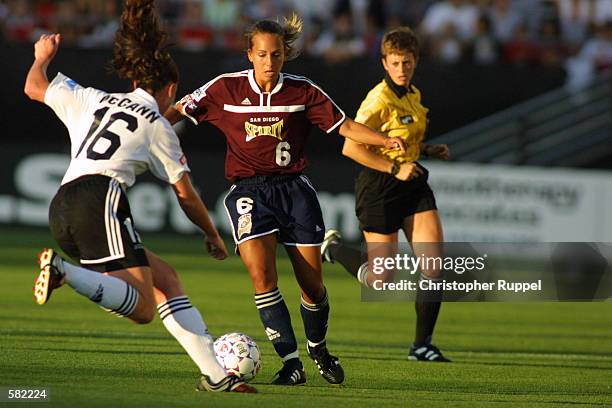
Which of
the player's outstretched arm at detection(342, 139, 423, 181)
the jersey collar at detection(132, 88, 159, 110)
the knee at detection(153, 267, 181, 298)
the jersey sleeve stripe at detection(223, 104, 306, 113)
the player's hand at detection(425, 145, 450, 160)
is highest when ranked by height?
the jersey sleeve stripe at detection(223, 104, 306, 113)

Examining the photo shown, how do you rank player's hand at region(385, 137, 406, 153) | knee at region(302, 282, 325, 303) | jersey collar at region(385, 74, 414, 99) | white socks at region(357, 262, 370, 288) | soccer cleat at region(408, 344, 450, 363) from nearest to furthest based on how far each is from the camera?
player's hand at region(385, 137, 406, 153) → knee at region(302, 282, 325, 303) → soccer cleat at region(408, 344, 450, 363) → jersey collar at region(385, 74, 414, 99) → white socks at region(357, 262, 370, 288)

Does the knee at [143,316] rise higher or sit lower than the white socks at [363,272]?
lower

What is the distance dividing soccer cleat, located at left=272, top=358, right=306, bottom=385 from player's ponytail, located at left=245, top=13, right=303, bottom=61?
192 centimetres

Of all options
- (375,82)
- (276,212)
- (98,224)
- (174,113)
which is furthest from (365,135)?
(375,82)

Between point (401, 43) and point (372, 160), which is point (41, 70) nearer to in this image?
point (372, 160)

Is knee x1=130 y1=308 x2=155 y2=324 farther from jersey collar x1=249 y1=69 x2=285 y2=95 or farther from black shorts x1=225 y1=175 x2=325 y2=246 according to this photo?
jersey collar x1=249 y1=69 x2=285 y2=95

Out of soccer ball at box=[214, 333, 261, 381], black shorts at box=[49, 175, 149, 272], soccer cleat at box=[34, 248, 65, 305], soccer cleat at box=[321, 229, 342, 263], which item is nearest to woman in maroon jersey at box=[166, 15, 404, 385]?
soccer ball at box=[214, 333, 261, 381]

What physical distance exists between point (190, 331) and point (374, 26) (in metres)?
14.4

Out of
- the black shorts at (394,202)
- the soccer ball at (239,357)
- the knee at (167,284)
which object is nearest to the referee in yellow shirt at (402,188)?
the black shorts at (394,202)

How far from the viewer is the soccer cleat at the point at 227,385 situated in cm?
705

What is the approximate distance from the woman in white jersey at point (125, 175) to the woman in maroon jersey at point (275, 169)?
2.66 ft

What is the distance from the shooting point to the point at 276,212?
25.9ft

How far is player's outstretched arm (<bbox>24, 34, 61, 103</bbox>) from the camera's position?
6.93m

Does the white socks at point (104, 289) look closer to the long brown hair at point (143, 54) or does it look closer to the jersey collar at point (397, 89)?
the long brown hair at point (143, 54)
